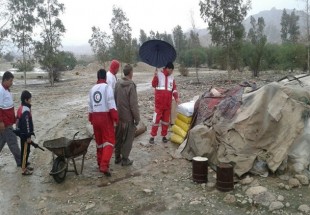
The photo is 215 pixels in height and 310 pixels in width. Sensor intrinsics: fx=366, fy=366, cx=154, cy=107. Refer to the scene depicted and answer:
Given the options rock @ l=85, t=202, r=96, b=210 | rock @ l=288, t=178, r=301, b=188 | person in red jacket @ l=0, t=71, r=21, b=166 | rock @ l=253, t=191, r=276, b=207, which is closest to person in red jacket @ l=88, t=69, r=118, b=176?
rock @ l=85, t=202, r=96, b=210

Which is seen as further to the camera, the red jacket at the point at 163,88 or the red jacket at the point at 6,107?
the red jacket at the point at 163,88

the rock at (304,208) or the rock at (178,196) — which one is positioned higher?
the rock at (304,208)

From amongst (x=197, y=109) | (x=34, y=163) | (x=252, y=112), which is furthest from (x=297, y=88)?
(x=34, y=163)

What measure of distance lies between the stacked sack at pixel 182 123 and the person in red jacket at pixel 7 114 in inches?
124

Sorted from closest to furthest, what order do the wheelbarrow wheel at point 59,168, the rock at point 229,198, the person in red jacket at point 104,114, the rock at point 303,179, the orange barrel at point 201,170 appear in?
the rock at point 229,198 < the rock at point 303,179 < the orange barrel at point 201,170 < the wheelbarrow wheel at point 59,168 < the person in red jacket at point 104,114

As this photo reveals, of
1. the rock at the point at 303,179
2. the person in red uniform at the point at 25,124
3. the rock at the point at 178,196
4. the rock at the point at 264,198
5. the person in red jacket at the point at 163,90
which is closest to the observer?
the rock at the point at 264,198

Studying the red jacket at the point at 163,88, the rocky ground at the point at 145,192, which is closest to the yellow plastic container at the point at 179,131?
the red jacket at the point at 163,88

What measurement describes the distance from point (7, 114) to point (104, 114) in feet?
5.72

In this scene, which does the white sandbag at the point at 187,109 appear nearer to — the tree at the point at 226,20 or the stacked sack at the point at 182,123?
the stacked sack at the point at 182,123

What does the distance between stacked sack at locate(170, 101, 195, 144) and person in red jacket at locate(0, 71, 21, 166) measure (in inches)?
124

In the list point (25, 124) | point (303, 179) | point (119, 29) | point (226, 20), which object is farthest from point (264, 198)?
point (119, 29)

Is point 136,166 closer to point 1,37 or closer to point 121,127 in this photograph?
point 121,127

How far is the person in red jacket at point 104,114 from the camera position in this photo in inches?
226

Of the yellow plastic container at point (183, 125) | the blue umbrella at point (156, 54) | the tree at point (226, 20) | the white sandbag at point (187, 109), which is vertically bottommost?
the yellow plastic container at point (183, 125)
